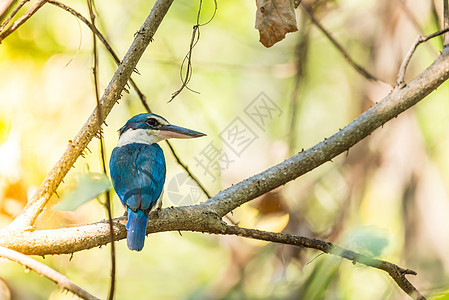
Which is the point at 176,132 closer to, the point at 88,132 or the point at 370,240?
the point at 88,132

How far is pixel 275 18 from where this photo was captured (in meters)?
2.36

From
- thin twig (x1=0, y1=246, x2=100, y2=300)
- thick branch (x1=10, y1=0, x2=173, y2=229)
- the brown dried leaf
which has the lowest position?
thin twig (x1=0, y1=246, x2=100, y2=300)

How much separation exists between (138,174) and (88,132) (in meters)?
0.84

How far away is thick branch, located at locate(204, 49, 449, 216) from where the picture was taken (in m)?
2.50

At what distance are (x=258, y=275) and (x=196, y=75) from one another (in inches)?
88.8

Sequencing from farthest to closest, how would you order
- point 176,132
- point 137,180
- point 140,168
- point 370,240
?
point 176,132
point 140,168
point 137,180
point 370,240

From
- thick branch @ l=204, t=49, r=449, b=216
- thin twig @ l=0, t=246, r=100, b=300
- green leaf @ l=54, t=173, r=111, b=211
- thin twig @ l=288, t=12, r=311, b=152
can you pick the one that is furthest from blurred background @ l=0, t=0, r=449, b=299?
green leaf @ l=54, t=173, r=111, b=211

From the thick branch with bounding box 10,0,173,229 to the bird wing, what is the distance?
1.72ft

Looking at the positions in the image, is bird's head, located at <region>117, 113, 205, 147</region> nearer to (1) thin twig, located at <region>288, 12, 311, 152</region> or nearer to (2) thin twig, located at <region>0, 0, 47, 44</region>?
(1) thin twig, located at <region>288, 12, 311, 152</region>

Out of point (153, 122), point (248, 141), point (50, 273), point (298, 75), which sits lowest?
point (50, 273)

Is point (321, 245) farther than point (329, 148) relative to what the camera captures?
No

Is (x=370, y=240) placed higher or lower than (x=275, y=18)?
lower

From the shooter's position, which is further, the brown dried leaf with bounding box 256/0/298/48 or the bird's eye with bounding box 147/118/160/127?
the bird's eye with bounding box 147/118/160/127

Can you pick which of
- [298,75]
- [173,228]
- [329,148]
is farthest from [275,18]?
[298,75]
